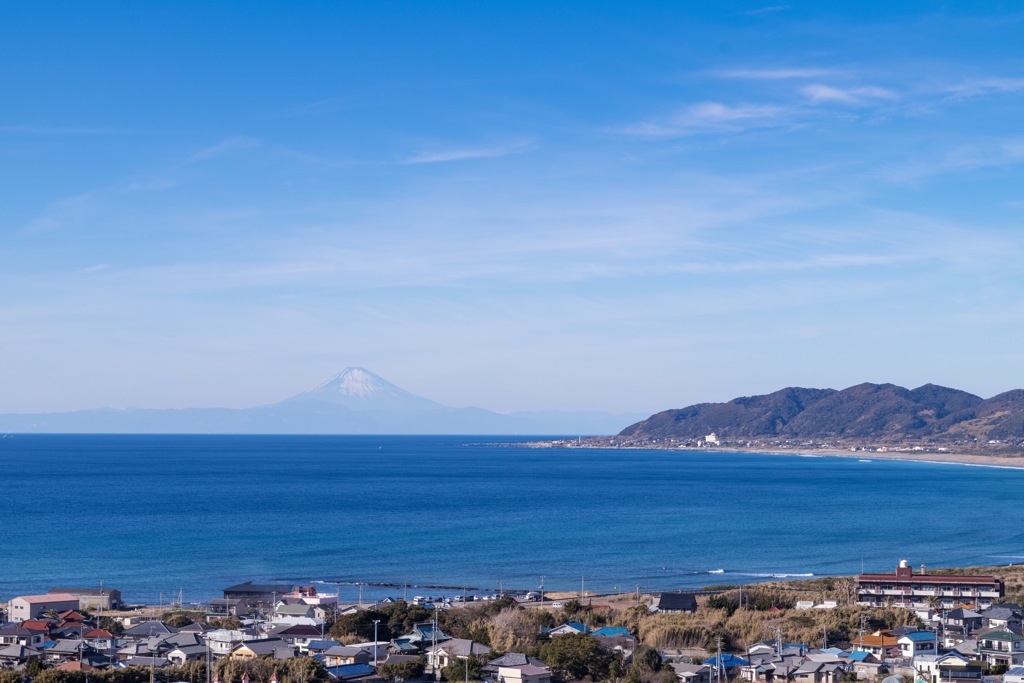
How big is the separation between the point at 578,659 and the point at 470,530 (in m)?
30.3

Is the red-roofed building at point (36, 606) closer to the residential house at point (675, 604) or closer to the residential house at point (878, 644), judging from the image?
the residential house at point (675, 604)

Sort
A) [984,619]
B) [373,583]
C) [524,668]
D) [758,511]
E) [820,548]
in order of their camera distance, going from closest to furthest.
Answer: [524,668]
[984,619]
[373,583]
[820,548]
[758,511]

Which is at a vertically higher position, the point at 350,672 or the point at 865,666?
the point at 350,672

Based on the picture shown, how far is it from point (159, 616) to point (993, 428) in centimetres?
17944

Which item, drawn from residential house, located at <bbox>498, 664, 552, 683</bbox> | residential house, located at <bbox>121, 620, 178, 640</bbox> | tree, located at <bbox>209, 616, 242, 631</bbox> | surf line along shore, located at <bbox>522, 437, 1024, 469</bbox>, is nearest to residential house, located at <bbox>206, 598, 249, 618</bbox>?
tree, located at <bbox>209, 616, 242, 631</bbox>

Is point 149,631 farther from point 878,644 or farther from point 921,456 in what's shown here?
point 921,456

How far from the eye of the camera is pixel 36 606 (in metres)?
24.0

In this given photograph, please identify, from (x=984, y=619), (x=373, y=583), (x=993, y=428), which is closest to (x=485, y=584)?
(x=373, y=583)

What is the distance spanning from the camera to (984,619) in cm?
2300

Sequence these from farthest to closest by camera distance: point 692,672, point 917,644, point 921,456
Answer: point 921,456, point 917,644, point 692,672

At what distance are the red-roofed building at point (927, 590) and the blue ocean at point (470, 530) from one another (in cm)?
618

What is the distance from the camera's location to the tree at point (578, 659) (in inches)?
699

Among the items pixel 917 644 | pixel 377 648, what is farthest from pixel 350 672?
pixel 917 644

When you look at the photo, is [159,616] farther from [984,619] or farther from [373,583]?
[984,619]
